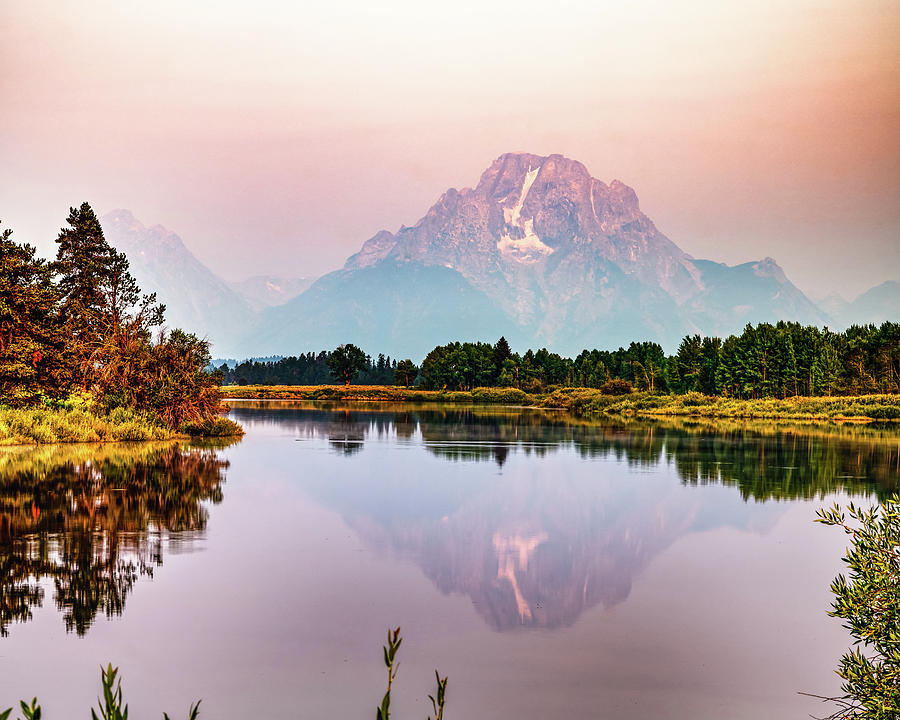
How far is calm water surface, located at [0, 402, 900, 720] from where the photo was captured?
10773 millimetres

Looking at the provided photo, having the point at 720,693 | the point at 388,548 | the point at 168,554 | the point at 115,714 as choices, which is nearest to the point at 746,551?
the point at 388,548

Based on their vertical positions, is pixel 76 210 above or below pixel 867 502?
above

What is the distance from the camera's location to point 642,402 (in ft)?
331

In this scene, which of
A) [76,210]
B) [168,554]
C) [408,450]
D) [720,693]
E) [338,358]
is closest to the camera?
[720,693]

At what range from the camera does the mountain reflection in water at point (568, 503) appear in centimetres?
1673

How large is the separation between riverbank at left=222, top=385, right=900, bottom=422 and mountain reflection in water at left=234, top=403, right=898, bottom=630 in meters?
28.0

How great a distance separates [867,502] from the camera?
2666cm

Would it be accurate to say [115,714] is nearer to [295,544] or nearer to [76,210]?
[295,544]

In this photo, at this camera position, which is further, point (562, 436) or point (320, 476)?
point (562, 436)

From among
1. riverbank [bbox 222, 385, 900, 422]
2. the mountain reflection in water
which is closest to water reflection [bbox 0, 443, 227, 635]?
the mountain reflection in water

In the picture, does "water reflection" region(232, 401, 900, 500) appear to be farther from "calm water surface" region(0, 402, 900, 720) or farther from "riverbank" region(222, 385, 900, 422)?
"riverbank" region(222, 385, 900, 422)

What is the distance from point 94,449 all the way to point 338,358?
124 m

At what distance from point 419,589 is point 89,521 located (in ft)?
31.3

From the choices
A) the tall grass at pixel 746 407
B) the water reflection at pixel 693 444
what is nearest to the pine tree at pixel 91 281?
the water reflection at pixel 693 444
